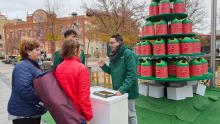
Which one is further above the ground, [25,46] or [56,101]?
[25,46]

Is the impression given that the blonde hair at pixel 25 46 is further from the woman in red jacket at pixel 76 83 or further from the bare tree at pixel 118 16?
the bare tree at pixel 118 16

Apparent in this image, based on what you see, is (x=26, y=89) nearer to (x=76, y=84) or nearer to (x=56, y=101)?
(x=56, y=101)

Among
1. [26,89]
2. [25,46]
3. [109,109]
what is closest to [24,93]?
[26,89]

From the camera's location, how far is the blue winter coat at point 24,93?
2.24 meters

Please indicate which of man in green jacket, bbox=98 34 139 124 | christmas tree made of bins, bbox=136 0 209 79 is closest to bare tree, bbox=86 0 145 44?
christmas tree made of bins, bbox=136 0 209 79

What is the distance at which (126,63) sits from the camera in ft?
10.4

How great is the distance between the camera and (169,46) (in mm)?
4973

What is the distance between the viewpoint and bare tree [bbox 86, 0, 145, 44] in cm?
1384

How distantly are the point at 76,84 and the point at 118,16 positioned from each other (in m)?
12.2

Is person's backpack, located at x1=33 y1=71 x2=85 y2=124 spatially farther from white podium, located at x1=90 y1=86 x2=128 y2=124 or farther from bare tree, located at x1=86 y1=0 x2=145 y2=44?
bare tree, located at x1=86 y1=0 x2=145 y2=44

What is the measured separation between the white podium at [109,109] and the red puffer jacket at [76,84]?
0.87 feet

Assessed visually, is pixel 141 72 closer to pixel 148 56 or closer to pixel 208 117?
pixel 148 56

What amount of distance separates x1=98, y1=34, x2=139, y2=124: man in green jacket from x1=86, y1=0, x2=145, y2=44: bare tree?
1051cm

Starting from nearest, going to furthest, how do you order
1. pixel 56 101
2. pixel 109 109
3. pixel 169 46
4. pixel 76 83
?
pixel 56 101 → pixel 76 83 → pixel 109 109 → pixel 169 46
